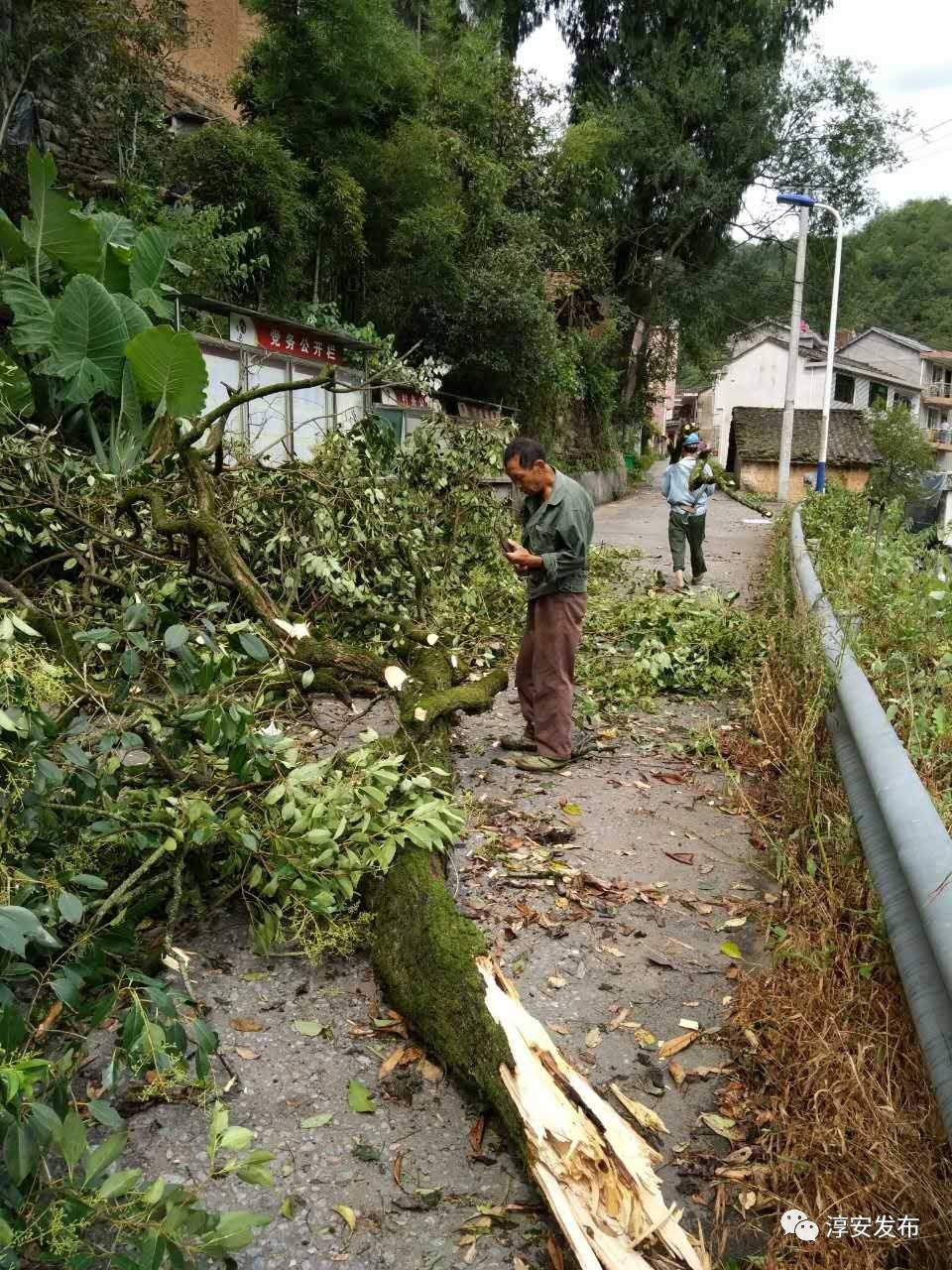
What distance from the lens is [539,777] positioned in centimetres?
524

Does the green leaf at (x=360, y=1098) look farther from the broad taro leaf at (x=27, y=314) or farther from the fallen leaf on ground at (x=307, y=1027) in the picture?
the broad taro leaf at (x=27, y=314)

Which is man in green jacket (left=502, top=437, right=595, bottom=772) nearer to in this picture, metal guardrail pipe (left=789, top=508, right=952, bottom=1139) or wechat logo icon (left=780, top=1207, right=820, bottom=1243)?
metal guardrail pipe (left=789, top=508, right=952, bottom=1139)

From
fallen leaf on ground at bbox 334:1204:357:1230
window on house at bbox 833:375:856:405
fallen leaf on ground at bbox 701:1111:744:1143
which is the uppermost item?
window on house at bbox 833:375:856:405

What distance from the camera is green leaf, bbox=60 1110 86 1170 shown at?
187 centimetres

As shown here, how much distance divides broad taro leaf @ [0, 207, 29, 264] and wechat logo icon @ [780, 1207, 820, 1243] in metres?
9.08

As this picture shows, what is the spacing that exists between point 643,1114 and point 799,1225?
61cm

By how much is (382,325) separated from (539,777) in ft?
40.1

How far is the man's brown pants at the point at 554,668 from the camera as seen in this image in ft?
17.6

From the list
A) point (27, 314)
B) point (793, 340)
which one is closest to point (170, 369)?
point (27, 314)

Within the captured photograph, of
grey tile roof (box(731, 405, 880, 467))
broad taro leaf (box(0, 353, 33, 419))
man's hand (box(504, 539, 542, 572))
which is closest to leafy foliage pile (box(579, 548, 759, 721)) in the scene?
man's hand (box(504, 539, 542, 572))

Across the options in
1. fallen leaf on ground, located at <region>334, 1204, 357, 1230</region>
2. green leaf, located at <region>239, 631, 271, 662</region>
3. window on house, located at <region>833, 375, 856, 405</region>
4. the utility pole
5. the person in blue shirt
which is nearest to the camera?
fallen leaf on ground, located at <region>334, 1204, 357, 1230</region>

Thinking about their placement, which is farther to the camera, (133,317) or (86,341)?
(133,317)

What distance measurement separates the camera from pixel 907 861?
2.13m

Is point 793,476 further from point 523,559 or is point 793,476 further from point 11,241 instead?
point 523,559
